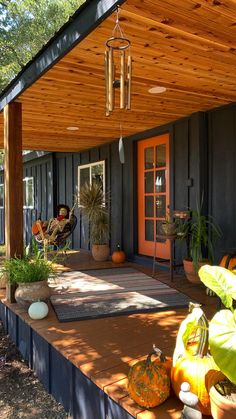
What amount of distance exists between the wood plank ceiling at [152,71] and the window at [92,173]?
1691 mm

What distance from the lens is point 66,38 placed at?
8.21 feet

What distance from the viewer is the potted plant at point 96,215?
20.7ft

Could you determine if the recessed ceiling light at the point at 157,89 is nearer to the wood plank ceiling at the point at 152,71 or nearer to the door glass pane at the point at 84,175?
the wood plank ceiling at the point at 152,71

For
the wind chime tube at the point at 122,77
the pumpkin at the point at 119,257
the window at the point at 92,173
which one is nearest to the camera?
the wind chime tube at the point at 122,77

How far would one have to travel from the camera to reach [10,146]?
11.8ft

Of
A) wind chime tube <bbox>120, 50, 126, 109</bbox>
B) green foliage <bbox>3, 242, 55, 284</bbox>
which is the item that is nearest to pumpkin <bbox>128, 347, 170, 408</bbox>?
wind chime tube <bbox>120, 50, 126, 109</bbox>

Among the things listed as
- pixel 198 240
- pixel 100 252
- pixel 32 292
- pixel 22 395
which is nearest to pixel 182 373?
pixel 22 395

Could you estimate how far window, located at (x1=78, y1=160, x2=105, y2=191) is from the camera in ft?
23.7

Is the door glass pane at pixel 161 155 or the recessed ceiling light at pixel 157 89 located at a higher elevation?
the recessed ceiling light at pixel 157 89

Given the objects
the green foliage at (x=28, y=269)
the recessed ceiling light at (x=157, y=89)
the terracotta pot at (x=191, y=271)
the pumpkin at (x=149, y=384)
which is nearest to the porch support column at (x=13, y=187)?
the green foliage at (x=28, y=269)

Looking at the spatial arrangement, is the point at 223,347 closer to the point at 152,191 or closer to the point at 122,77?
the point at 122,77

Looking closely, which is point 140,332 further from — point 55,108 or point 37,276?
point 55,108

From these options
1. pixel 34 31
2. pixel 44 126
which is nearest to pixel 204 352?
pixel 44 126

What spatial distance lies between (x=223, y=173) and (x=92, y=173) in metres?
3.69
